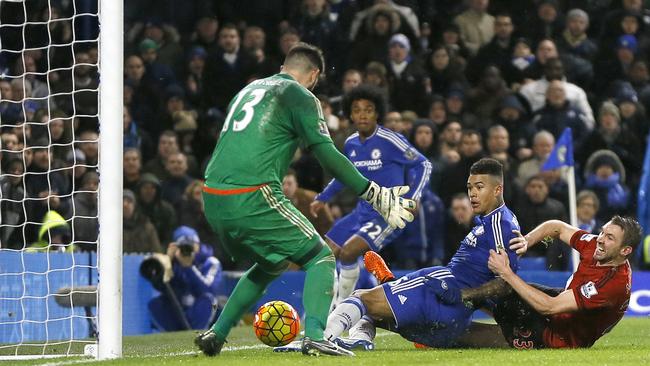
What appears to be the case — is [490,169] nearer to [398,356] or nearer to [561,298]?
[561,298]

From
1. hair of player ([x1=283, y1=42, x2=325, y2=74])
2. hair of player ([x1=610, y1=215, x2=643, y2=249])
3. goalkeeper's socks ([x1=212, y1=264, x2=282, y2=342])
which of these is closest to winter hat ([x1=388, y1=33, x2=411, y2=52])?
hair of player ([x1=610, y1=215, x2=643, y2=249])

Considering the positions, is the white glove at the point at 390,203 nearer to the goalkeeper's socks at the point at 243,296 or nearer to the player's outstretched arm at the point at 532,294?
the goalkeeper's socks at the point at 243,296

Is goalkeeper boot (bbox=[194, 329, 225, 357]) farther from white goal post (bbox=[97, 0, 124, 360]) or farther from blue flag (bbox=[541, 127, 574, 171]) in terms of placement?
blue flag (bbox=[541, 127, 574, 171])

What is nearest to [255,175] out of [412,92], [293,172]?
[293,172]

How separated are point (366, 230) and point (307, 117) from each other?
14.9ft

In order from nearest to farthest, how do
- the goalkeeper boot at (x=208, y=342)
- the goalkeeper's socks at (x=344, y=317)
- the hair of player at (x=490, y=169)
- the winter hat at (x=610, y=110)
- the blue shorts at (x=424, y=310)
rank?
the goalkeeper boot at (x=208, y=342) → the goalkeeper's socks at (x=344, y=317) → the blue shorts at (x=424, y=310) → the hair of player at (x=490, y=169) → the winter hat at (x=610, y=110)

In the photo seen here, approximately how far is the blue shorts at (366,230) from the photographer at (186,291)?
2.31 m

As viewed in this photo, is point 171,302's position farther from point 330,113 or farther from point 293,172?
point 330,113

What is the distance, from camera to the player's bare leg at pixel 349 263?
1174 centimetres

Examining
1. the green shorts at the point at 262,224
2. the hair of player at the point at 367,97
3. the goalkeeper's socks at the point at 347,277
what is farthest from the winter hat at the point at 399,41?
the green shorts at the point at 262,224

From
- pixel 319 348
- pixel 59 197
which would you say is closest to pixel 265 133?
pixel 319 348

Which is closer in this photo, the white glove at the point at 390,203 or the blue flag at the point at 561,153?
the white glove at the point at 390,203

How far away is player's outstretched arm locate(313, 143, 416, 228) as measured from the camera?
7.22m

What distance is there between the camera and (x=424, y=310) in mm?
8070
